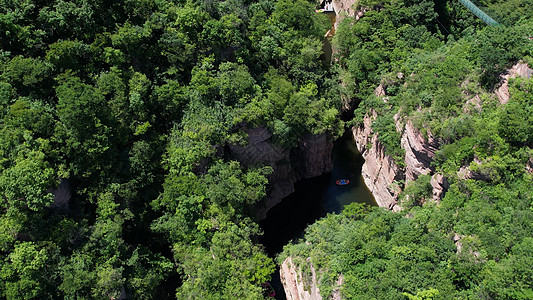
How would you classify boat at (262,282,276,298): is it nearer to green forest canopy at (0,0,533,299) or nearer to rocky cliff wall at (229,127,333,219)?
green forest canopy at (0,0,533,299)

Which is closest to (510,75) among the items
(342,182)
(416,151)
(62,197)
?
(416,151)

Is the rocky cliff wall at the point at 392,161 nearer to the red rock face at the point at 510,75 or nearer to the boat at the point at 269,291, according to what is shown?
the red rock face at the point at 510,75

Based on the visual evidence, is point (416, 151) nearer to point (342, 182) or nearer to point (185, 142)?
point (342, 182)

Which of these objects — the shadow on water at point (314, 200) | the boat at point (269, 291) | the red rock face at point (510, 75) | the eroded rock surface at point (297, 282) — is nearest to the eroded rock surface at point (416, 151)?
the red rock face at point (510, 75)

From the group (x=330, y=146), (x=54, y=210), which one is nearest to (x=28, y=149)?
(x=54, y=210)

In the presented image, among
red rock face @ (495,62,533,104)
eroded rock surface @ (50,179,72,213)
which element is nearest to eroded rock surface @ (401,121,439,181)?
red rock face @ (495,62,533,104)

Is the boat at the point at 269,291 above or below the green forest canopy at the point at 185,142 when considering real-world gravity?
below
